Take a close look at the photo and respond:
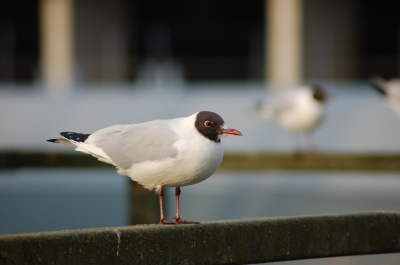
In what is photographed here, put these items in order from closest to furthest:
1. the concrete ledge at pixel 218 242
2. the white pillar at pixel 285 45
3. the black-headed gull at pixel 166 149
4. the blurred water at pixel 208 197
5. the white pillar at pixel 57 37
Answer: the concrete ledge at pixel 218 242
the black-headed gull at pixel 166 149
the blurred water at pixel 208 197
the white pillar at pixel 57 37
the white pillar at pixel 285 45

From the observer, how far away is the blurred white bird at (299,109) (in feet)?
20.8

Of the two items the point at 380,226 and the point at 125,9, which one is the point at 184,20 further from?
the point at 380,226

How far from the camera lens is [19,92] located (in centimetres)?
891

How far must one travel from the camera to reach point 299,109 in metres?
6.39

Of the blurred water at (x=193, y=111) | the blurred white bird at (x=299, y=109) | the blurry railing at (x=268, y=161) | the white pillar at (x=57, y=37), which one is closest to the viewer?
the blurry railing at (x=268, y=161)

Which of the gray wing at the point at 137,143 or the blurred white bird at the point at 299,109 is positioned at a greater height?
the gray wing at the point at 137,143

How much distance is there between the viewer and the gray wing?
2.53m

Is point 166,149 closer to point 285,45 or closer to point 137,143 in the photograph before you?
point 137,143

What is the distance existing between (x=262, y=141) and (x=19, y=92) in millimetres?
3260

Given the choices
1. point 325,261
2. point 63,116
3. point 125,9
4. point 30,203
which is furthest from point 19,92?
point 325,261

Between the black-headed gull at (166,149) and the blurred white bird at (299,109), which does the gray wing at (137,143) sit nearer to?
the black-headed gull at (166,149)

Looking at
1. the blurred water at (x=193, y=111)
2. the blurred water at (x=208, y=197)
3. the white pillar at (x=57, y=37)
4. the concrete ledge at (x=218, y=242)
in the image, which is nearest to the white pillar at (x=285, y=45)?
the blurred water at (x=193, y=111)

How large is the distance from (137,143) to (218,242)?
635 mm

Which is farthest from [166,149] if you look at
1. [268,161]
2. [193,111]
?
[193,111]
